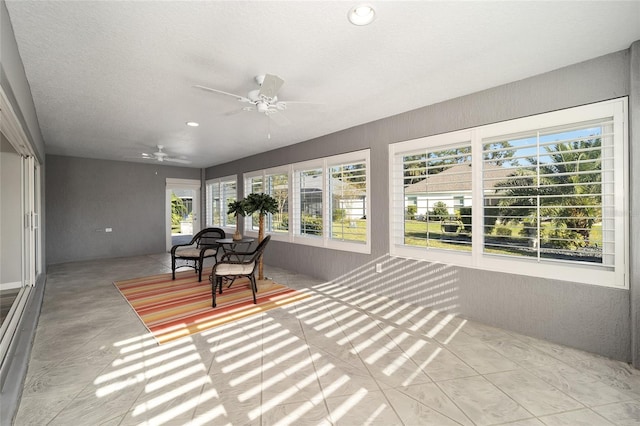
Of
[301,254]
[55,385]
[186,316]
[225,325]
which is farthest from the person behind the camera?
[301,254]

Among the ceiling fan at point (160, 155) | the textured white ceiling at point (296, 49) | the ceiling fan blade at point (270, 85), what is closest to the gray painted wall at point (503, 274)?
the textured white ceiling at point (296, 49)

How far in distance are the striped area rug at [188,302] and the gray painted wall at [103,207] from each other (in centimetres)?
323

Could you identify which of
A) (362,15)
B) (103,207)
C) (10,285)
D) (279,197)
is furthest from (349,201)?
(103,207)

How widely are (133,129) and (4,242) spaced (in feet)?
7.91

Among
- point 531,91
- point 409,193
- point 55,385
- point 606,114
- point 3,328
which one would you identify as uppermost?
point 531,91

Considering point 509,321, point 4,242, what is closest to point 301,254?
point 509,321

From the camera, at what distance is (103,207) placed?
726cm

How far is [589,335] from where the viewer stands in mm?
2510

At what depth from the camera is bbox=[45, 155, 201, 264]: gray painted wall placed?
6.68 metres

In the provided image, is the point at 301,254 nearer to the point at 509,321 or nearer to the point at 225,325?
the point at 225,325

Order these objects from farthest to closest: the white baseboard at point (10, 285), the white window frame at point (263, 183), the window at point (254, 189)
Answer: the window at point (254, 189), the white window frame at point (263, 183), the white baseboard at point (10, 285)

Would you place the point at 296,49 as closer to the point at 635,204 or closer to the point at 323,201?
the point at 323,201

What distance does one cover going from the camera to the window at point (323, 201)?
14.6ft

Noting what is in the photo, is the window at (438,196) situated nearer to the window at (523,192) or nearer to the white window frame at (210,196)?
the window at (523,192)
